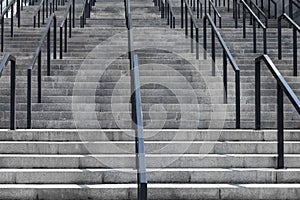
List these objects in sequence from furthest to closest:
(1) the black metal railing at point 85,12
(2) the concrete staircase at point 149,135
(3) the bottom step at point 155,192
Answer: (1) the black metal railing at point 85,12, (2) the concrete staircase at point 149,135, (3) the bottom step at point 155,192

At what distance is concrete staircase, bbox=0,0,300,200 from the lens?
5324mm

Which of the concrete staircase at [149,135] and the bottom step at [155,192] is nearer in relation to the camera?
the bottom step at [155,192]

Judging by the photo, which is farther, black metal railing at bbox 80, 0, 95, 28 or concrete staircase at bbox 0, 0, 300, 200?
black metal railing at bbox 80, 0, 95, 28

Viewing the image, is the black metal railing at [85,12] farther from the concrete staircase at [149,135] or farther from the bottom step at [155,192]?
the bottom step at [155,192]

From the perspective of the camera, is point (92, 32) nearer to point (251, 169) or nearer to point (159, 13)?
point (159, 13)

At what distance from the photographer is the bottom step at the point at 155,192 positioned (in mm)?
5129

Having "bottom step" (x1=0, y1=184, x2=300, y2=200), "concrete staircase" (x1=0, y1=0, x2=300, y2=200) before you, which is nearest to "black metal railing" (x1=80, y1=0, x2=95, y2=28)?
"concrete staircase" (x1=0, y1=0, x2=300, y2=200)

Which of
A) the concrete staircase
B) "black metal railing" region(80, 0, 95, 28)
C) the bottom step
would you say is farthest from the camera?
"black metal railing" region(80, 0, 95, 28)

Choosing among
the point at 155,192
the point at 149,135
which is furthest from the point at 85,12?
the point at 155,192

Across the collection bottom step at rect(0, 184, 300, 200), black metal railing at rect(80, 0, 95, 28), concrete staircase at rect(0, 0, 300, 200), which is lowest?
bottom step at rect(0, 184, 300, 200)

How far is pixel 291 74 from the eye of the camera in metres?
8.89

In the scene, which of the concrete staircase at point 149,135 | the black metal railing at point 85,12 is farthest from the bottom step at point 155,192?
the black metal railing at point 85,12

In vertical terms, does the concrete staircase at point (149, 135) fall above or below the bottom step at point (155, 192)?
above

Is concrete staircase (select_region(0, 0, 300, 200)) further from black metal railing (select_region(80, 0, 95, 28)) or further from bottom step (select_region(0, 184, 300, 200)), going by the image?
black metal railing (select_region(80, 0, 95, 28))
